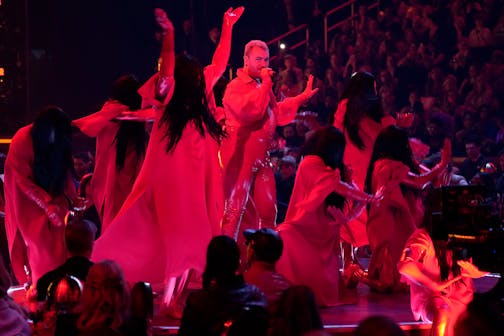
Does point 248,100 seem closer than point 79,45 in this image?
Yes

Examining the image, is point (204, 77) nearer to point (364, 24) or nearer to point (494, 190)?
point (494, 190)

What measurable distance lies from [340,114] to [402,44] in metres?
6.06

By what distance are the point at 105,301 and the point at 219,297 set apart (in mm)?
614

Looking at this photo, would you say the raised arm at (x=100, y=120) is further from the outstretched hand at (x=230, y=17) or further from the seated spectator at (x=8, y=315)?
the seated spectator at (x=8, y=315)

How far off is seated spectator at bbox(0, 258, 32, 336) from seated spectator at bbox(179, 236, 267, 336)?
1174mm

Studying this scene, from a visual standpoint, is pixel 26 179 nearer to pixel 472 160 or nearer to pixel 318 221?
pixel 318 221

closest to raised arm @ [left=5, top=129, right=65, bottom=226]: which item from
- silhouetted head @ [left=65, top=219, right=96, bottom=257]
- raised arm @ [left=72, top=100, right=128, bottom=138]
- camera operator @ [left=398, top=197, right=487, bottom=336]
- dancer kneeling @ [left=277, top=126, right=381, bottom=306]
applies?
raised arm @ [left=72, top=100, right=128, bottom=138]

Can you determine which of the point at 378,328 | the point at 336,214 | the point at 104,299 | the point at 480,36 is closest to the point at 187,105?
the point at 336,214

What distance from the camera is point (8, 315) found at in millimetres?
5211

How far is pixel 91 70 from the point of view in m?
15.3

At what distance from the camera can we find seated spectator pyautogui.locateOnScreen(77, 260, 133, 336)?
427 centimetres

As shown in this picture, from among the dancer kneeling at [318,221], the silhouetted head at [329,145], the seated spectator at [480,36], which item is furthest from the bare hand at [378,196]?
the seated spectator at [480,36]

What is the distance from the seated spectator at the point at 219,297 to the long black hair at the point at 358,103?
4076mm

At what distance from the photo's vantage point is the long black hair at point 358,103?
8711 millimetres
